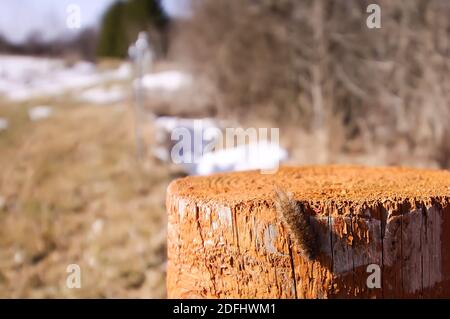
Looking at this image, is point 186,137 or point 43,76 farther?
point 43,76

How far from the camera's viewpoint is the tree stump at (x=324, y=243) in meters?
1.71

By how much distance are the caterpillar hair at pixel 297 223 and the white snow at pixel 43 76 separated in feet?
38.2

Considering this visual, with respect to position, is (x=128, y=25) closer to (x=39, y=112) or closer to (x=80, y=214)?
(x=39, y=112)

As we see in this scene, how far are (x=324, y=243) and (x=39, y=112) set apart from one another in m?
11.7

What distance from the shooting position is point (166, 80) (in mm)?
14273

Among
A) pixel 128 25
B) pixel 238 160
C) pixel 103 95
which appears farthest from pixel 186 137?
pixel 128 25

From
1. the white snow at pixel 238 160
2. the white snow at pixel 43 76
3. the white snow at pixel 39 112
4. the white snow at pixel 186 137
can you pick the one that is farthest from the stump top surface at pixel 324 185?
the white snow at pixel 43 76

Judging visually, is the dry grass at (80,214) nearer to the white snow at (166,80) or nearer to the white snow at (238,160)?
the white snow at (238,160)

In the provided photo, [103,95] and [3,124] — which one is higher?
[103,95]

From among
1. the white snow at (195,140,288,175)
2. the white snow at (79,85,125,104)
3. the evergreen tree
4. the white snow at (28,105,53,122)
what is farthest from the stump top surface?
the evergreen tree

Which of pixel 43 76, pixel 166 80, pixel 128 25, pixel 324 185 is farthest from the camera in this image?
pixel 128 25

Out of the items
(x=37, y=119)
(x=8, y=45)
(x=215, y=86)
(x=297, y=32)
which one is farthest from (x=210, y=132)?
(x=8, y=45)

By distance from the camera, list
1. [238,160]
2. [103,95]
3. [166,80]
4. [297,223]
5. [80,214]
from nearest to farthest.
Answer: [297,223] → [238,160] → [80,214] → [166,80] → [103,95]

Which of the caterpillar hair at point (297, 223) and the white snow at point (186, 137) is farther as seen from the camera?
the white snow at point (186, 137)
